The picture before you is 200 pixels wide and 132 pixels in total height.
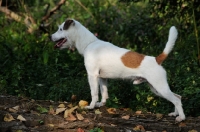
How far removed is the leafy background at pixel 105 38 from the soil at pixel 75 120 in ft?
2.97

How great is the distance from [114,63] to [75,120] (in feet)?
3.29

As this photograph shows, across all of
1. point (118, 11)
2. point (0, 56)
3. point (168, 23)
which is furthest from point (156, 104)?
point (118, 11)

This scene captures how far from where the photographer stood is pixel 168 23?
37.8 ft

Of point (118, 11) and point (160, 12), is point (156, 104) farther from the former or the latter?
point (118, 11)

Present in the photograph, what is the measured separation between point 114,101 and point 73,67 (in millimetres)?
2445

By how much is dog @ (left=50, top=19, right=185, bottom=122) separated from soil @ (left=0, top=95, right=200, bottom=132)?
246 mm

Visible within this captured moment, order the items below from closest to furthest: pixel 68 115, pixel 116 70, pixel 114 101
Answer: pixel 68 115
pixel 116 70
pixel 114 101

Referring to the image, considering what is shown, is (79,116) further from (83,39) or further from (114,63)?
(83,39)

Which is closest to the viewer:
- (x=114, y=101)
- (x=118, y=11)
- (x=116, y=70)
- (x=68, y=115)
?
(x=68, y=115)

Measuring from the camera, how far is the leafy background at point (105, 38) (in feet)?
25.3

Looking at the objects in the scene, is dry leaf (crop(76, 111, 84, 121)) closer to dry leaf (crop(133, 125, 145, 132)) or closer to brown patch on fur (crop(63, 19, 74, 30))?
dry leaf (crop(133, 125, 145, 132))

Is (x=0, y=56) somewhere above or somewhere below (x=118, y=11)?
below

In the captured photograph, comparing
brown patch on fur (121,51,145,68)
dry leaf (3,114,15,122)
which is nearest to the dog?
brown patch on fur (121,51,145,68)

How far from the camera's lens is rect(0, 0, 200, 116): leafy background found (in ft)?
25.3
